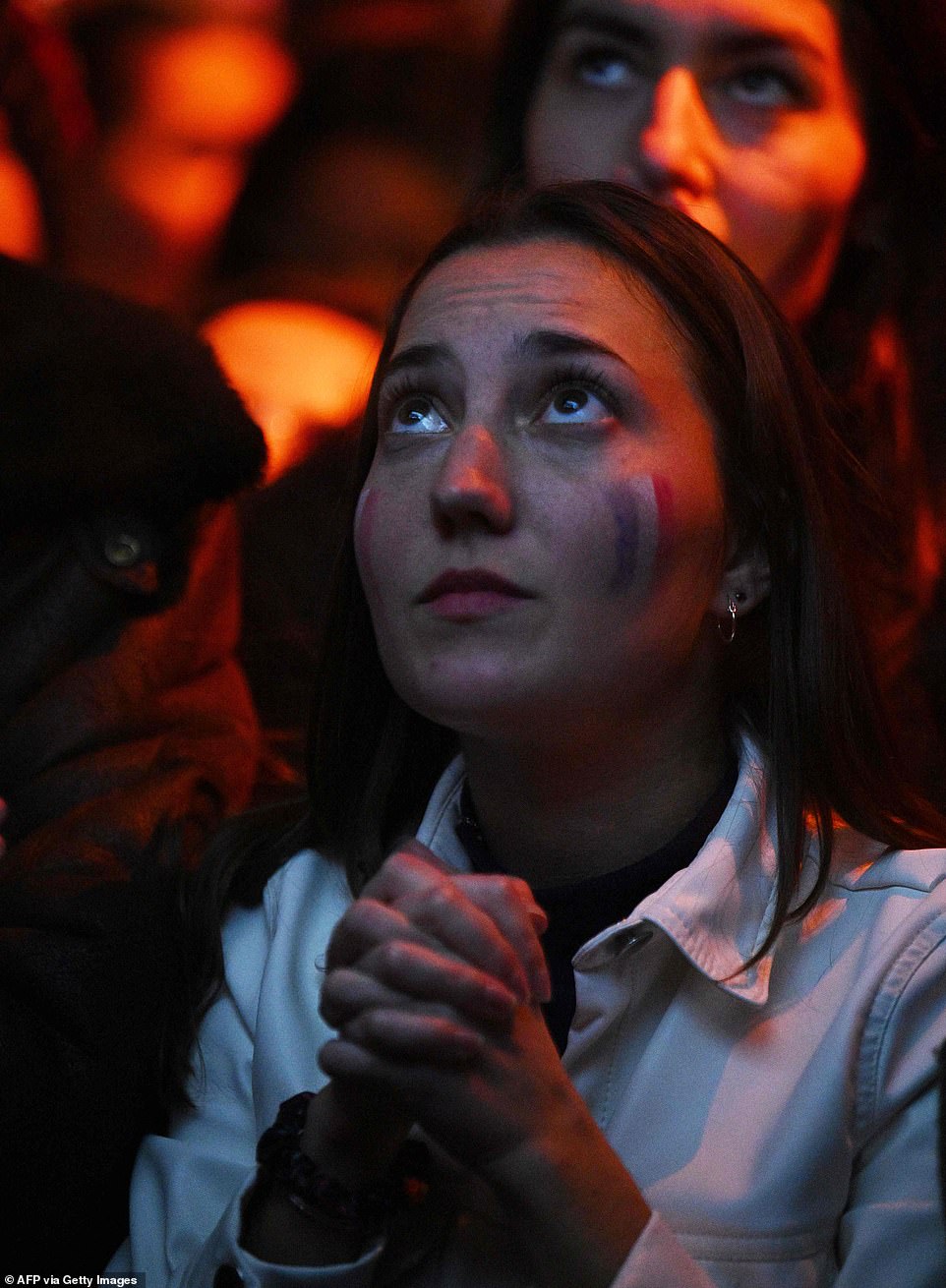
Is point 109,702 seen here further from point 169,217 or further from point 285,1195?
point 169,217

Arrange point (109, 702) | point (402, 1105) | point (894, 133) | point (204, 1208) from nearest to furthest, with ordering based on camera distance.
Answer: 1. point (402, 1105)
2. point (204, 1208)
3. point (109, 702)
4. point (894, 133)

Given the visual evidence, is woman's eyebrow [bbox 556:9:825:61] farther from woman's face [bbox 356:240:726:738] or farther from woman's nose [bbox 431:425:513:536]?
woman's nose [bbox 431:425:513:536]

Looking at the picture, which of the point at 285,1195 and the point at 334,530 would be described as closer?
the point at 285,1195

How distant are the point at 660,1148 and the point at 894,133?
1.66 m

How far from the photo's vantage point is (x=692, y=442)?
1.38m

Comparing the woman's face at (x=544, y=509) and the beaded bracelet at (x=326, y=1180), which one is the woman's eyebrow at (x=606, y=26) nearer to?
the woman's face at (x=544, y=509)

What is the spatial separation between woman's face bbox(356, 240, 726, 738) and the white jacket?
0.20 m

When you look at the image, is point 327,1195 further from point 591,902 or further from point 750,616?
point 750,616

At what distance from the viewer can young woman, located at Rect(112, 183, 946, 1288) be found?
1.10 metres

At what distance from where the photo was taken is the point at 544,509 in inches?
50.8

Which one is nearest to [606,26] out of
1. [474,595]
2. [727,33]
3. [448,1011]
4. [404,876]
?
[727,33]

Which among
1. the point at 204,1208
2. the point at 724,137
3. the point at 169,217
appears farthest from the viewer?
the point at 169,217

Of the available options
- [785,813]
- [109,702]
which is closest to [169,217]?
[109,702]

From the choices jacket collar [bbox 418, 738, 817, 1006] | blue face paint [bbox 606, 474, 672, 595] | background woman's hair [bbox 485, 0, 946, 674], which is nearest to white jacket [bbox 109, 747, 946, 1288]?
jacket collar [bbox 418, 738, 817, 1006]
